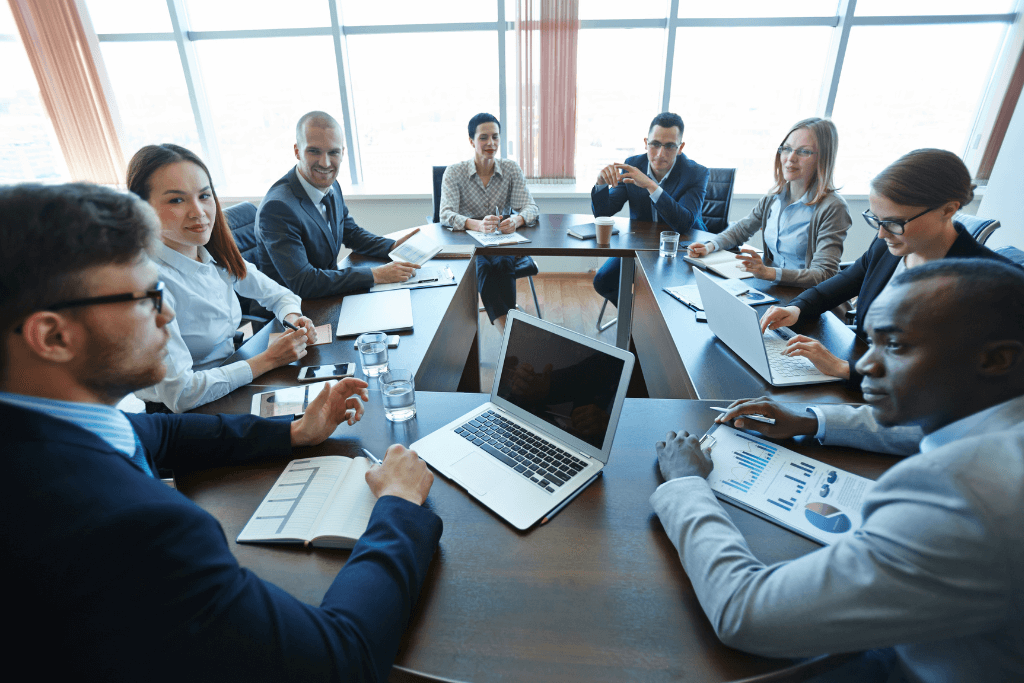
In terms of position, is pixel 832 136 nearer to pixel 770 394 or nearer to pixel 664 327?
pixel 664 327

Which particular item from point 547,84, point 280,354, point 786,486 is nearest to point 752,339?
point 786,486

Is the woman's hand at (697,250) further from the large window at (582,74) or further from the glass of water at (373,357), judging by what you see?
the large window at (582,74)

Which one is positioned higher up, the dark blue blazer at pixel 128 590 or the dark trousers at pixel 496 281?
the dark blue blazer at pixel 128 590

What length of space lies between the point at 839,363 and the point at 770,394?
23cm

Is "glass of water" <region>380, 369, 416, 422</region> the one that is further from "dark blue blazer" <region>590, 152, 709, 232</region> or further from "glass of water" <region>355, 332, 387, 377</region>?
"dark blue blazer" <region>590, 152, 709, 232</region>

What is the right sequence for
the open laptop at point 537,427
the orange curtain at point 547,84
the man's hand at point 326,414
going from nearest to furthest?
the open laptop at point 537,427, the man's hand at point 326,414, the orange curtain at point 547,84

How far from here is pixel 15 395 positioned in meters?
0.59

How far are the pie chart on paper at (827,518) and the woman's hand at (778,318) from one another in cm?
81

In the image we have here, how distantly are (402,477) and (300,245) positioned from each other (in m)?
1.52

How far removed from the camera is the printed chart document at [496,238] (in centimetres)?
265

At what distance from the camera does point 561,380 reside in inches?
40.9

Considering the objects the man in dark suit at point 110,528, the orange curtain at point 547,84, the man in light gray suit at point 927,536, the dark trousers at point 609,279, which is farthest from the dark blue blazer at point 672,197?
the man in dark suit at point 110,528

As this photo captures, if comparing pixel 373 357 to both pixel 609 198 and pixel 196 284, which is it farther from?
pixel 609 198

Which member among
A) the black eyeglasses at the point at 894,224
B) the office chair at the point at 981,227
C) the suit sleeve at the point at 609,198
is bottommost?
the suit sleeve at the point at 609,198
